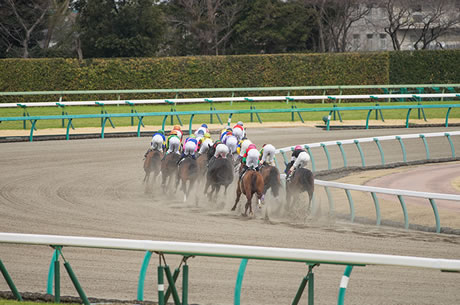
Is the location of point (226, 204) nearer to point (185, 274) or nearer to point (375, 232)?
point (375, 232)

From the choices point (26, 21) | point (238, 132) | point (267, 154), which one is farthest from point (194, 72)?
point (267, 154)

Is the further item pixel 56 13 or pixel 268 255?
pixel 56 13

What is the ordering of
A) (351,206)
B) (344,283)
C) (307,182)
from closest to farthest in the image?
(344,283), (351,206), (307,182)

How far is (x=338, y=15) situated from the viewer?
40.4 metres

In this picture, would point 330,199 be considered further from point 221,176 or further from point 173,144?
point 173,144

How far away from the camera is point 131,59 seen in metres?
31.7

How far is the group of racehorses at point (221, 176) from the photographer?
32.3 feet

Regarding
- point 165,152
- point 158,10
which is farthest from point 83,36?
point 165,152

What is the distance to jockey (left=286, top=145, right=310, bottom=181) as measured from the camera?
9.94 m

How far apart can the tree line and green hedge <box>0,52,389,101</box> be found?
14.1 ft

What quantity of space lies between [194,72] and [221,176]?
22164mm

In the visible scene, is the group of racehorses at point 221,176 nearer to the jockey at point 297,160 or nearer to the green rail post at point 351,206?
the jockey at point 297,160

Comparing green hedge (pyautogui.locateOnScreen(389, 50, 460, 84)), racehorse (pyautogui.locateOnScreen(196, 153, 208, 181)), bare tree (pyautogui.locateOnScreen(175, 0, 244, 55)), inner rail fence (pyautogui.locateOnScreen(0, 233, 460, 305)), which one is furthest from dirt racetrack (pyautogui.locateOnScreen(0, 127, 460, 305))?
bare tree (pyautogui.locateOnScreen(175, 0, 244, 55))

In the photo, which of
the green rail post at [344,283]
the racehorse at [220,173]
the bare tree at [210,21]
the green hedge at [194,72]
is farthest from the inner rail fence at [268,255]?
the bare tree at [210,21]
